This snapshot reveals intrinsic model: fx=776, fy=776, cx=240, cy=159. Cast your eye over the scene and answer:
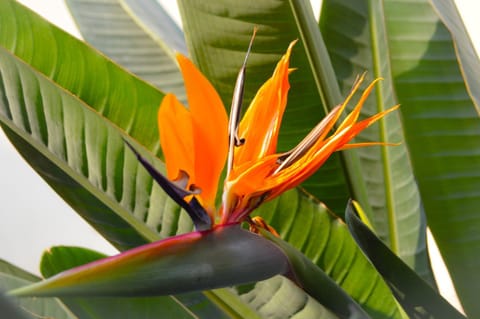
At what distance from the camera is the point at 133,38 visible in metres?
1.30

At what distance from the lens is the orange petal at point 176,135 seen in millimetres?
440

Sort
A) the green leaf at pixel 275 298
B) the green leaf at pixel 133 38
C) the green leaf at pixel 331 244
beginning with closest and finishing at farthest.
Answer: the green leaf at pixel 275 298
the green leaf at pixel 331 244
the green leaf at pixel 133 38

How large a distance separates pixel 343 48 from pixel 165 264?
0.81 m

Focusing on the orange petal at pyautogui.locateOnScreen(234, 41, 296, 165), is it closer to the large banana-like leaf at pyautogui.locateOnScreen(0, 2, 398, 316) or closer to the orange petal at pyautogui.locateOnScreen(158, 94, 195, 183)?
the orange petal at pyautogui.locateOnScreen(158, 94, 195, 183)

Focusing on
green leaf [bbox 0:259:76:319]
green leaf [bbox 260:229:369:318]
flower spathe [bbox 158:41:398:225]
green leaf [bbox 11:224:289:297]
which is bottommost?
green leaf [bbox 0:259:76:319]

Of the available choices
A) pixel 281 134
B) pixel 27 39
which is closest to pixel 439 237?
pixel 281 134

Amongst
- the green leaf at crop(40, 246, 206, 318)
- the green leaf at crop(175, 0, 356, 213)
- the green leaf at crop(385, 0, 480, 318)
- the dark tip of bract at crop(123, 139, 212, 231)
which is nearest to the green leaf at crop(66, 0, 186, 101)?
the green leaf at crop(175, 0, 356, 213)

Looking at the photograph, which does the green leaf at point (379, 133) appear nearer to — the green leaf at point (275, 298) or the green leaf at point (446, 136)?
the green leaf at point (446, 136)

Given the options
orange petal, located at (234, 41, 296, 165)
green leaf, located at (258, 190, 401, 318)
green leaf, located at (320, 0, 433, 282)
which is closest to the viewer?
orange petal, located at (234, 41, 296, 165)

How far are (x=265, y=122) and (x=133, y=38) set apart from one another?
830mm

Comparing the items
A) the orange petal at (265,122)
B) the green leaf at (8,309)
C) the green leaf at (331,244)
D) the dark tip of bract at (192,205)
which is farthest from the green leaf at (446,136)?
the green leaf at (8,309)

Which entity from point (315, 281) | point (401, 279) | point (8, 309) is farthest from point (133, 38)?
point (8, 309)

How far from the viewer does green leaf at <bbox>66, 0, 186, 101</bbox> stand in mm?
1254

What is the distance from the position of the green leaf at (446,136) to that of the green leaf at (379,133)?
1.6 inches
